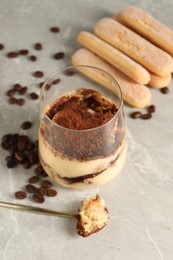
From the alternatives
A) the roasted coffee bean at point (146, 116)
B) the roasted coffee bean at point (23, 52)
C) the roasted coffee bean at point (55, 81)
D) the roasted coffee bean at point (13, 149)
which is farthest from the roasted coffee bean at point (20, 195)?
the roasted coffee bean at point (23, 52)

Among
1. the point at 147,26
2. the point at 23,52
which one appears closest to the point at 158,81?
the point at 147,26

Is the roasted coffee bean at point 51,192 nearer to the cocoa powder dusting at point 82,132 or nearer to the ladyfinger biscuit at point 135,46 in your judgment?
the cocoa powder dusting at point 82,132

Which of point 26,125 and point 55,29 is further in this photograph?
point 55,29

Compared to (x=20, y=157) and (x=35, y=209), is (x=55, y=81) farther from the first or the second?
(x=35, y=209)

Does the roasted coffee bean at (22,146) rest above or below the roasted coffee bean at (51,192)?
above

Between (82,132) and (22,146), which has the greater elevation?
(82,132)

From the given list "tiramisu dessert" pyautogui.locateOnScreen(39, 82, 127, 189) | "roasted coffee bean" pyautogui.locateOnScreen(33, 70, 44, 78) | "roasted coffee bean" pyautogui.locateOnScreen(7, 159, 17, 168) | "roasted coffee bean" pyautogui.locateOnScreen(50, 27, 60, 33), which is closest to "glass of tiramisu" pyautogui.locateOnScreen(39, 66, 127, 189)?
"tiramisu dessert" pyautogui.locateOnScreen(39, 82, 127, 189)

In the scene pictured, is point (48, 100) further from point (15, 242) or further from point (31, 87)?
point (15, 242)

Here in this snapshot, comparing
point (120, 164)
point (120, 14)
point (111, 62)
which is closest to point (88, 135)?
point (120, 164)
